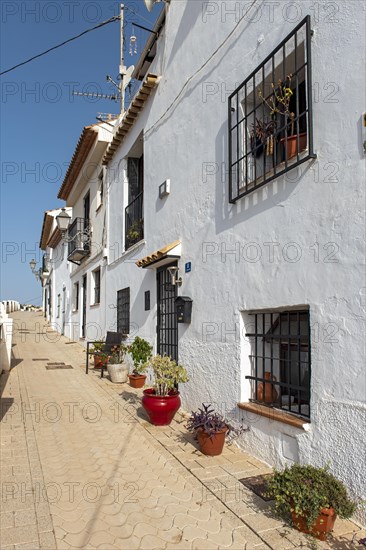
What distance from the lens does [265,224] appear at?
4.70 metres

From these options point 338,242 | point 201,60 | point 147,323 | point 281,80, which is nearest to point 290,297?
point 338,242

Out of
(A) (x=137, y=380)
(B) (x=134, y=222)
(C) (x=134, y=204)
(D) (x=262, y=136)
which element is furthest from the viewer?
(C) (x=134, y=204)

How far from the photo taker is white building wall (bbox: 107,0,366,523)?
11.8 ft

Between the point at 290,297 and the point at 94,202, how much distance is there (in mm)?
10718

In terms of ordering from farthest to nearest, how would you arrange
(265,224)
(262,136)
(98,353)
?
(98,353) → (262,136) → (265,224)

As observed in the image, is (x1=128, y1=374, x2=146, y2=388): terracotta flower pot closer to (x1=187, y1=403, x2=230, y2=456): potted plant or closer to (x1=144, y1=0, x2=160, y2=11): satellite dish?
(x1=187, y1=403, x2=230, y2=456): potted plant

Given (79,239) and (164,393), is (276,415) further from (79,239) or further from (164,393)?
(79,239)

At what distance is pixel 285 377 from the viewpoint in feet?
15.9

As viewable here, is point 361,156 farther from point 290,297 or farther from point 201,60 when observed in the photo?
point 201,60

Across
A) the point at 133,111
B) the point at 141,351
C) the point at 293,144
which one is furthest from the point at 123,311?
the point at 293,144

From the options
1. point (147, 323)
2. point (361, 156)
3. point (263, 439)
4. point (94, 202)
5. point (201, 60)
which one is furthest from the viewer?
point (94, 202)

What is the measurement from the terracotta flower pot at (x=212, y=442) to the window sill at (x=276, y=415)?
0.39 m

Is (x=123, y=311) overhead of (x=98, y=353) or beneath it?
overhead

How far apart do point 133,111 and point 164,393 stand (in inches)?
242
